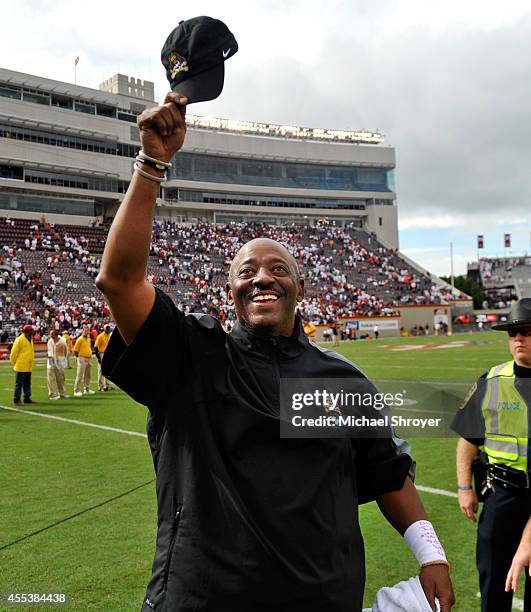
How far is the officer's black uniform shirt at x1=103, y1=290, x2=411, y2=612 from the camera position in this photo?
1593mm

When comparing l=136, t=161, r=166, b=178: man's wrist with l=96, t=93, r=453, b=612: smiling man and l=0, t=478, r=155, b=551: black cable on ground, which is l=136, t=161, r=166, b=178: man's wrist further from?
l=0, t=478, r=155, b=551: black cable on ground

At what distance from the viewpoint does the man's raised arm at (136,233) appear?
5.00 feet

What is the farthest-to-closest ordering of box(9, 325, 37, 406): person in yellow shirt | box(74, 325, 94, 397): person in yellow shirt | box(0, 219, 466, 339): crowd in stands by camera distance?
1. box(0, 219, 466, 339): crowd in stands
2. box(74, 325, 94, 397): person in yellow shirt
3. box(9, 325, 37, 406): person in yellow shirt

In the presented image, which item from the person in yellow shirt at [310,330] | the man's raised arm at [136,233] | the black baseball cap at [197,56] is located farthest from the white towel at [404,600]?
the person in yellow shirt at [310,330]

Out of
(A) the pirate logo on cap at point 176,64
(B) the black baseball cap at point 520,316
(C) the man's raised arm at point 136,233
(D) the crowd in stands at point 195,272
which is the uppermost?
(D) the crowd in stands at point 195,272

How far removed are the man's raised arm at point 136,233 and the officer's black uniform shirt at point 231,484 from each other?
2.9 inches

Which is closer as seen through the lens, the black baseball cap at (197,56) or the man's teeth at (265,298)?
the black baseball cap at (197,56)

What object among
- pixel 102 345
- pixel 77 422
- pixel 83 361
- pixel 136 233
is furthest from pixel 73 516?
pixel 102 345

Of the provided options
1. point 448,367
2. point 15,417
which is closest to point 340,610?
point 15,417

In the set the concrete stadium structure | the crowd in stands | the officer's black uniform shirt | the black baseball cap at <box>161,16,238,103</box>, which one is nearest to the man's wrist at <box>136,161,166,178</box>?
the black baseball cap at <box>161,16,238,103</box>

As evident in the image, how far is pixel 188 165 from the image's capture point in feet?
182

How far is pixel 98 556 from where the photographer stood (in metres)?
4.39

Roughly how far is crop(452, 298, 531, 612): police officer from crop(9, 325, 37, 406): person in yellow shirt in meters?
11.2

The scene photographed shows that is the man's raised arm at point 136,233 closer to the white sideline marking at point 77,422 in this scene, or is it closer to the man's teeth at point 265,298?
the man's teeth at point 265,298
